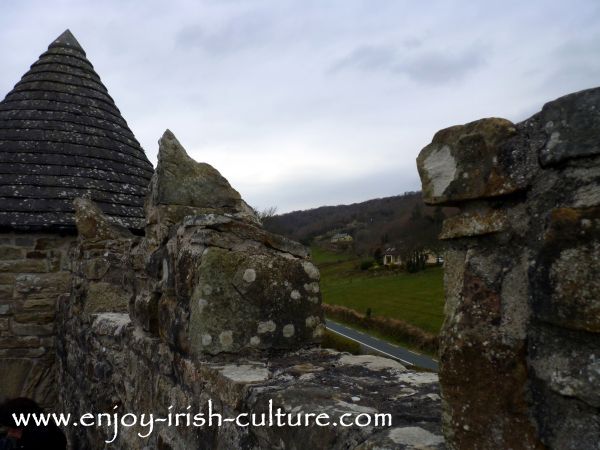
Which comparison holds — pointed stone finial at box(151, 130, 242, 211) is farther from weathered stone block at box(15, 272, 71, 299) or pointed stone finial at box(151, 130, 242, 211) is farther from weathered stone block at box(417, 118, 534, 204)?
weathered stone block at box(15, 272, 71, 299)

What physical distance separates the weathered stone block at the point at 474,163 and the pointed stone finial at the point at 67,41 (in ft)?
29.1

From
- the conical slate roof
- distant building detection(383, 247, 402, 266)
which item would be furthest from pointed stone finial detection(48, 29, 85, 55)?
distant building detection(383, 247, 402, 266)

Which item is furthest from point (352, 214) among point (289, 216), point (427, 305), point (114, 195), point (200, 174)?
point (200, 174)

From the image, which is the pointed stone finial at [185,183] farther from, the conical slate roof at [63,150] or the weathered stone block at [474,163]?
the conical slate roof at [63,150]

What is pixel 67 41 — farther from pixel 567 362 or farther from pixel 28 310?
pixel 567 362

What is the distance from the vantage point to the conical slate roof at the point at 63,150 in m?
6.47

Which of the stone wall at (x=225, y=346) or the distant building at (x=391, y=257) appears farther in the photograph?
the distant building at (x=391, y=257)

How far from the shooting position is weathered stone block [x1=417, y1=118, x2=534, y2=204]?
1185 millimetres

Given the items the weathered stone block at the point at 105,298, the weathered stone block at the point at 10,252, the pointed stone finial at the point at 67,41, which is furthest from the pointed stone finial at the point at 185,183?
the pointed stone finial at the point at 67,41

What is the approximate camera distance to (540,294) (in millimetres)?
1098

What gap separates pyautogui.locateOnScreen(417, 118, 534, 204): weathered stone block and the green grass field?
60.9ft

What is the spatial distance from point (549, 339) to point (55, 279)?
6.49 meters

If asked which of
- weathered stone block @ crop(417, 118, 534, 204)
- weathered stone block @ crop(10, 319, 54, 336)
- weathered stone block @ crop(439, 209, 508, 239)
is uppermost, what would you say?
weathered stone block @ crop(417, 118, 534, 204)

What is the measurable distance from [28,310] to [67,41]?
488 centimetres
